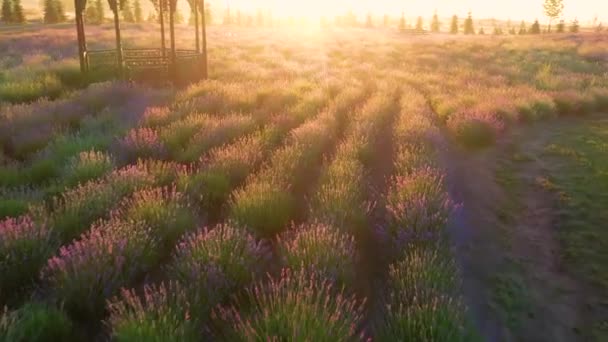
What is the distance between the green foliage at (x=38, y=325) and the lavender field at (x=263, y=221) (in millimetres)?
16

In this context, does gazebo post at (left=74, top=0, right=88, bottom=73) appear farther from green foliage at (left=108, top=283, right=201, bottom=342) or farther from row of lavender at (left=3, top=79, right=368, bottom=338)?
green foliage at (left=108, top=283, right=201, bottom=342)

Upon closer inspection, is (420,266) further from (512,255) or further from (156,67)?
(156,67)

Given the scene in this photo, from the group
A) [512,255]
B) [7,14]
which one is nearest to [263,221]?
[512,255]

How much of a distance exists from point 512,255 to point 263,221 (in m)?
3.02

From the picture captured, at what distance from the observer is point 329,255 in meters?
4.47

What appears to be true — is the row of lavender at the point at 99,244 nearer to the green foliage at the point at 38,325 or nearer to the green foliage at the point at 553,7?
the green foliage at the point at 38,325

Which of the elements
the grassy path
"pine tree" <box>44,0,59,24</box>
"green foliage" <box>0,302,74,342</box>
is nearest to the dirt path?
the grassy path

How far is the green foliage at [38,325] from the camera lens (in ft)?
11.0

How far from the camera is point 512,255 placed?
5668mm

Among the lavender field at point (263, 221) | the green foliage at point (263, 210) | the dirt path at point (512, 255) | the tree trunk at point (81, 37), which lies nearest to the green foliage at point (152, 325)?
the lavender field at point (263, 221)

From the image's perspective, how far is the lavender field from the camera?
3678 millimetres

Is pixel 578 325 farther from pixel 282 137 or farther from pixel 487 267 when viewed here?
pixel 282 137

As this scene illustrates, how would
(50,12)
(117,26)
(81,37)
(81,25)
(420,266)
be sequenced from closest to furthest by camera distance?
1. (420,266)
2. (81,37)
3. (81,25)
4. (117,26)
5. (50,12)

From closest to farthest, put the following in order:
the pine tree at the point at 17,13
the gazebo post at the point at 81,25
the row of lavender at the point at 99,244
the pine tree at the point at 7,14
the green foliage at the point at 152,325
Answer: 1. the green foliage at the point at 152,325
2. the row of lavender at the point at 99,244
3. the gazebo post at the point at 81,25
4. the pine tree at the point at 7,14
5. the pine tree at the point at 17,13
